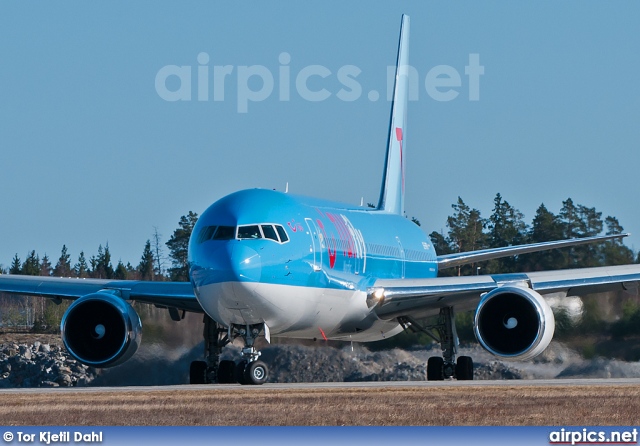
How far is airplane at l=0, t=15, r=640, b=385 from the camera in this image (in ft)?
74.9

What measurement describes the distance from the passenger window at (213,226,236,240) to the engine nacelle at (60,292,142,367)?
11.0ft

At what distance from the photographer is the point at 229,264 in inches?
874

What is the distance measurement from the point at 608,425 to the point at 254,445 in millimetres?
3901

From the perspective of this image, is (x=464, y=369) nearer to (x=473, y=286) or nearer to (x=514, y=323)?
(x=473, y=286)

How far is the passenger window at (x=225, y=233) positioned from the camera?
74.3ft

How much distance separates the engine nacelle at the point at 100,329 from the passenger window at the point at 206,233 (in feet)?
9.67

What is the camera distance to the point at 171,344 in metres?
30.0

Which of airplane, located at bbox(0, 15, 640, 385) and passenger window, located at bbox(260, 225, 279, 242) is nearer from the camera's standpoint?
airplane, located at bbox(0, 15, 640, 385)

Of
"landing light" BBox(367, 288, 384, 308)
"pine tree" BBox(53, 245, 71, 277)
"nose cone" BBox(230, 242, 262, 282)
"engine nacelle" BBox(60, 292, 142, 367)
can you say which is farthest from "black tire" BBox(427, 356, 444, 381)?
"pine tree" BBox(53, 245, 71, 277)

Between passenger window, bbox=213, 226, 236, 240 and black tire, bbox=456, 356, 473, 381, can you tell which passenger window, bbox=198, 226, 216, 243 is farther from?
black tire, bbox=456, 356, 473, 381

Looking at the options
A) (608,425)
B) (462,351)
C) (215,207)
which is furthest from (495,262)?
(608,425)

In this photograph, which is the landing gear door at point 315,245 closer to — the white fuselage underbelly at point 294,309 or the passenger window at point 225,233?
the white fuselage underbelly at point 294,309

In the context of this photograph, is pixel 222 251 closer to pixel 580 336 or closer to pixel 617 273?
pixel 617 273

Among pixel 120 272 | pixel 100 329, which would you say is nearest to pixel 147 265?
pixel 120 272
